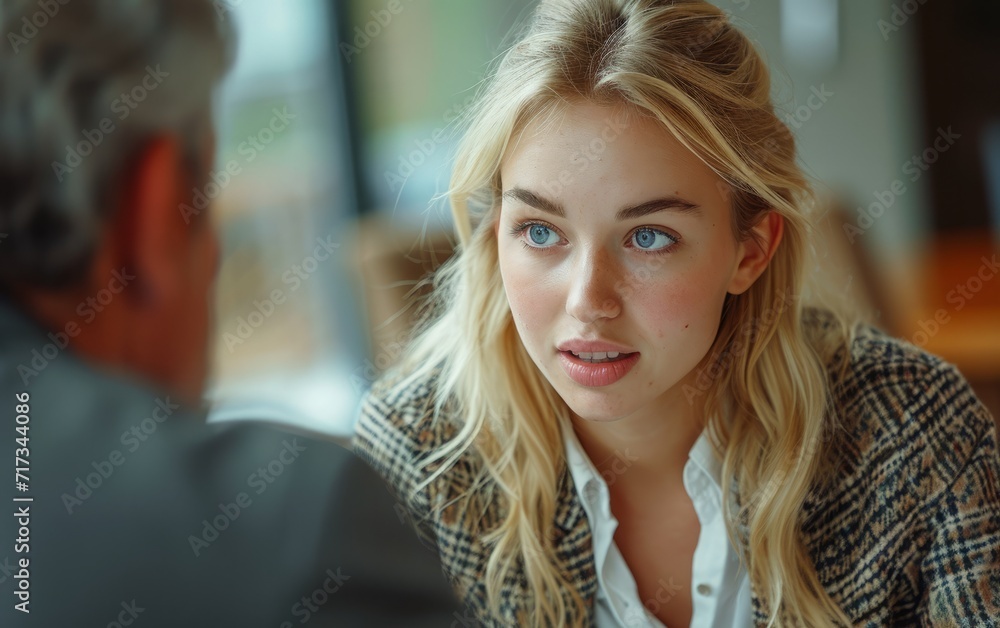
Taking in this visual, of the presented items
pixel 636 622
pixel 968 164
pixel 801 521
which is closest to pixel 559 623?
pixel 636 622

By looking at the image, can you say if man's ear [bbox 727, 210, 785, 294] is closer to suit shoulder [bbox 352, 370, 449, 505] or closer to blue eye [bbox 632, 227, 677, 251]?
blue eye [bbox 632, 227, 677, 251]

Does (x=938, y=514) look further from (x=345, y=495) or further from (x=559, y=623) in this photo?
(x=345, y=495)

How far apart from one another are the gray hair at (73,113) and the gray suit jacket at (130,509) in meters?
0.05

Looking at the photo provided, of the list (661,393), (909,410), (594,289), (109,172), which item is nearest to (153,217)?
(109,172)

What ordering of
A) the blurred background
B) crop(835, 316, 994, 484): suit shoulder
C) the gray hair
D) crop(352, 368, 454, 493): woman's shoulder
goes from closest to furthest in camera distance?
1. the gray hair
2. crop(835, 316, 994, 484): suit shoulder
3. crop(352, 368, 454, 493): woman's shoulder
4. the blurred background

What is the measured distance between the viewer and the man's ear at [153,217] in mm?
497

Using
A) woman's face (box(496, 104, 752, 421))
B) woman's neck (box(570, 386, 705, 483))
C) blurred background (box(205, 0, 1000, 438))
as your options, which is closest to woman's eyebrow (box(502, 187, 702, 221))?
woman's face (box(496, 104, 752, 421))

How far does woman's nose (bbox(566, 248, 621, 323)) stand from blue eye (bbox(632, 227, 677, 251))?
0.03 meters

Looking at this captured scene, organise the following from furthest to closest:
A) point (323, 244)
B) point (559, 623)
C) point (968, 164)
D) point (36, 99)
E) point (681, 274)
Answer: point (968, 164) < point (323, 244) < point (559, 623) < point (681, 274) < point (36, 99)

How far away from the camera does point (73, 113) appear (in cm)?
48

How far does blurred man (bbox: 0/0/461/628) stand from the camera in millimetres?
482

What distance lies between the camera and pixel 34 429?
1.68 ft

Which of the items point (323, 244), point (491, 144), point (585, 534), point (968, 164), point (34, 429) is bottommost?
point (585, 534)

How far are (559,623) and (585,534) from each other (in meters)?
0.11
